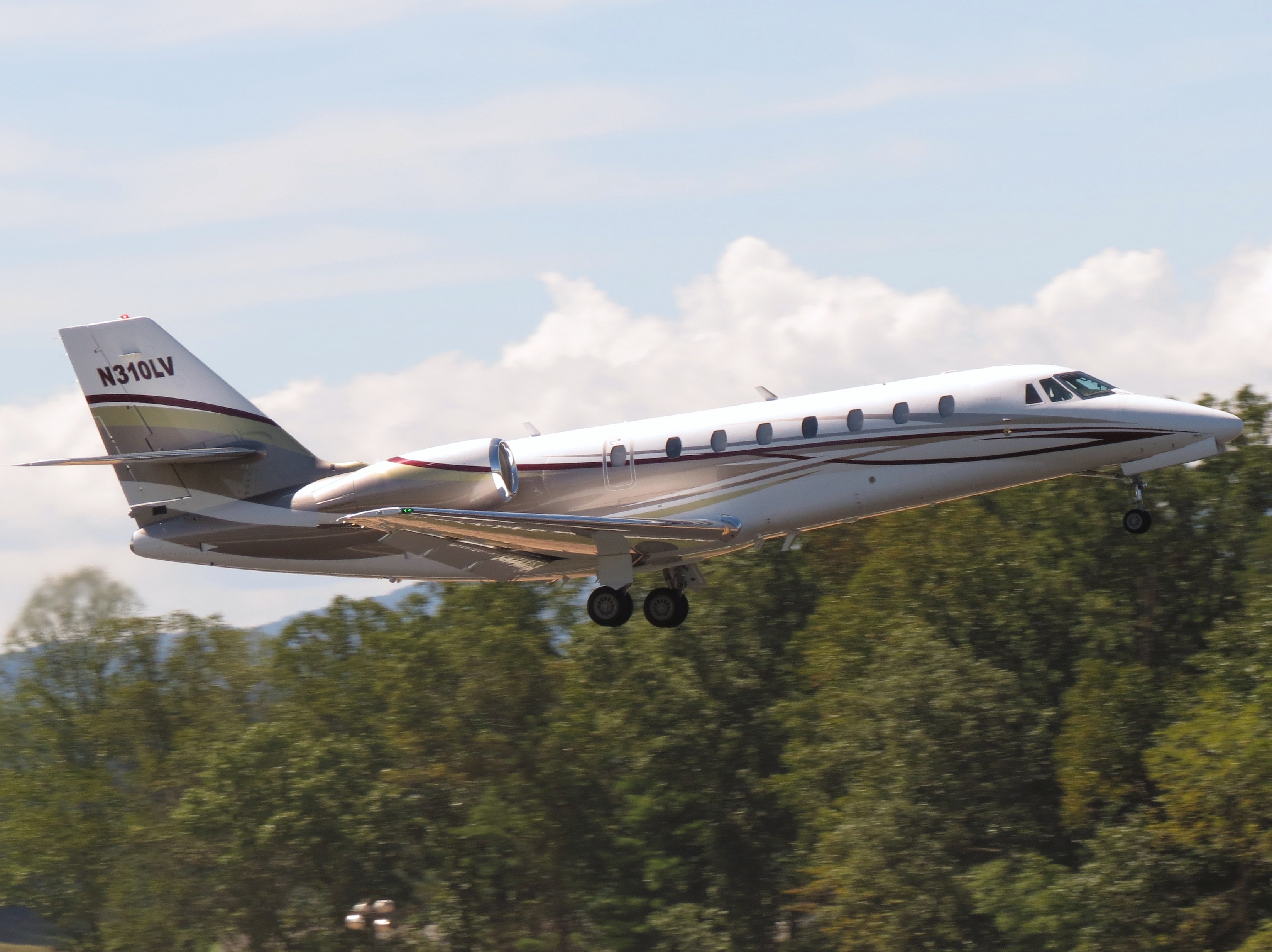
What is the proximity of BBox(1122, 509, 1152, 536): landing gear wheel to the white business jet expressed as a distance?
6 cm

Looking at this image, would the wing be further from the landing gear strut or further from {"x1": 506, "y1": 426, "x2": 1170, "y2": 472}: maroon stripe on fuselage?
the landing gear strut

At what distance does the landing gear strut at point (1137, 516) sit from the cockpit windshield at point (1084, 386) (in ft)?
3.90

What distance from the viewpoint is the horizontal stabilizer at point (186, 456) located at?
72.3 feet

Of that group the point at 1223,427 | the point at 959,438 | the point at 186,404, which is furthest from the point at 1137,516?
the point at 186,404

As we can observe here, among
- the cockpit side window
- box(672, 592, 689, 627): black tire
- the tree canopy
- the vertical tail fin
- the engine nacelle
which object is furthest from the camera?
the tree canopy

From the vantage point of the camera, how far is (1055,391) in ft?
65.4

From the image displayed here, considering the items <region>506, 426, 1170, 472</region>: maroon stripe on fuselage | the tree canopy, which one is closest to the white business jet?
<region>506, 426, 1170, 472</region>: maroon stripe on fuselage

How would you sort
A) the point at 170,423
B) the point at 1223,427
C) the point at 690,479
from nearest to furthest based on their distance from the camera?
the point at 1223,427, the point at 690,479, the point at 170,423

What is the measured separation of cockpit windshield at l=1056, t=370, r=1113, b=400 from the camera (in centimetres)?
2000

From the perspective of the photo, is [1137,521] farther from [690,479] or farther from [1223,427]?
[690,479]

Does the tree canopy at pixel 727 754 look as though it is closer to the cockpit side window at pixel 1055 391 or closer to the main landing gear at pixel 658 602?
the main landing gear at pixel 658 602

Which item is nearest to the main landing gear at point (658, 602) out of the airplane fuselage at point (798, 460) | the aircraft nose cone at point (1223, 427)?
the airplane fuselage at point (798, 460)

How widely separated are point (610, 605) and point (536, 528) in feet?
6.49

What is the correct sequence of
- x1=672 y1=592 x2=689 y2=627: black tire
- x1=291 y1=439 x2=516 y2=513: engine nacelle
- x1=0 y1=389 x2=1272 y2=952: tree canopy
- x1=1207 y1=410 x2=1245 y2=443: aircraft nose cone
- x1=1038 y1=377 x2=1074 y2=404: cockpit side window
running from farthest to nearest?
x1=0 y1=389 x2=1272 y2=952: tree canopy, x1=672 y1=592 x2=689 y2=627: black tire, x1=291 y1=439 x2=516 y2=513: engine nacelle, x1=1038 y1=377 x2=1074 y2=404: cockpit side window, x1=1207 y1=410 x2=1245 y2=443: aircraft nose cone
